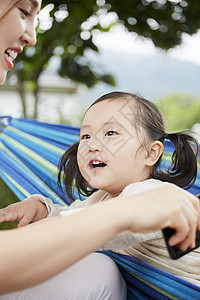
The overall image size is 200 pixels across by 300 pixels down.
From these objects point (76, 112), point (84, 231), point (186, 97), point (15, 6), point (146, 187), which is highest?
point (15, 6)

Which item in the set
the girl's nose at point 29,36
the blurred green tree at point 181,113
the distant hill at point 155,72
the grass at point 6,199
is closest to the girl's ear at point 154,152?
the girl's nose at point 29,36

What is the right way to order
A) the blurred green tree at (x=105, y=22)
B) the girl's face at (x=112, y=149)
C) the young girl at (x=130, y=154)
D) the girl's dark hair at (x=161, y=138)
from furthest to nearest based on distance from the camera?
the blurred green tree at (x=105, y=22) → the girl's dark hair at (x=161, y=138) → the girl's face at (x=112, y=149) → the young girl at (x=130, y=154)

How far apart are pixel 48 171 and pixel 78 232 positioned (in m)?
1.33

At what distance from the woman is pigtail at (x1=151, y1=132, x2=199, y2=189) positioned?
567 millimetres

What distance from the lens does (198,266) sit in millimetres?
909

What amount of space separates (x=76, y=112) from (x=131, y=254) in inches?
340

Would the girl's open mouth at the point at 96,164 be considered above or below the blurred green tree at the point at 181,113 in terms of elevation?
above

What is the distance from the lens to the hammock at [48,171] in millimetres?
795

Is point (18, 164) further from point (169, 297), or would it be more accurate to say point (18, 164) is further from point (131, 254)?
point (169, 297)

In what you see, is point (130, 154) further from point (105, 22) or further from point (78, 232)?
point (105, 22)

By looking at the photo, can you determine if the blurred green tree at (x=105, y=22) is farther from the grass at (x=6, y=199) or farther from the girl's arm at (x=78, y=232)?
the girl's arm at (x=78, y=232)

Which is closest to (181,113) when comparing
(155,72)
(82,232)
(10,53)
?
(155,72)

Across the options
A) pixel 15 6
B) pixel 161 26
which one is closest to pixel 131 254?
pixel 15 6

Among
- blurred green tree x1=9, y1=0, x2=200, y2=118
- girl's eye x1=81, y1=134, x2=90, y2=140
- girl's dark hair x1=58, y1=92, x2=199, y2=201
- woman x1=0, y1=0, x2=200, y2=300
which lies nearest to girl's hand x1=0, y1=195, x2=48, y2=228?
girl's eye x1=81, y1=134, x2=90, y2=140
